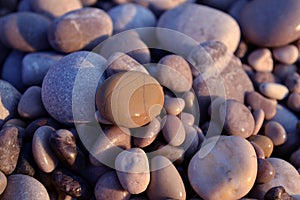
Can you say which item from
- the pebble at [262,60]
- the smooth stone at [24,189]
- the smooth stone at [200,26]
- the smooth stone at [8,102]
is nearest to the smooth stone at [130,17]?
the smooth stone at [200,26]

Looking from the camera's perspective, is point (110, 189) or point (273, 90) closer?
point (110, 189)

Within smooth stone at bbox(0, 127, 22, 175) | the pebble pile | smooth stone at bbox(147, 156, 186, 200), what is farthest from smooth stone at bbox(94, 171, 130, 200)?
smooth stone at bbox(0, 127, 22, 175)

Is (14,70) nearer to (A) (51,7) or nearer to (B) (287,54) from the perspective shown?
(A) (51,7)

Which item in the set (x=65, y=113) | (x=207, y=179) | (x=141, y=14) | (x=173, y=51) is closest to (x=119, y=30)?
(x=141, y=14)

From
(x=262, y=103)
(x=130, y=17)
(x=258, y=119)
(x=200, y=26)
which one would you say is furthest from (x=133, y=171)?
(x=130, y=17)

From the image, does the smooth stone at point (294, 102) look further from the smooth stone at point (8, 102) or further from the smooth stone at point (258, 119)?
the smooth stone at point (8, 102)

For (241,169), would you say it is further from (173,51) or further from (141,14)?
(141,14)
